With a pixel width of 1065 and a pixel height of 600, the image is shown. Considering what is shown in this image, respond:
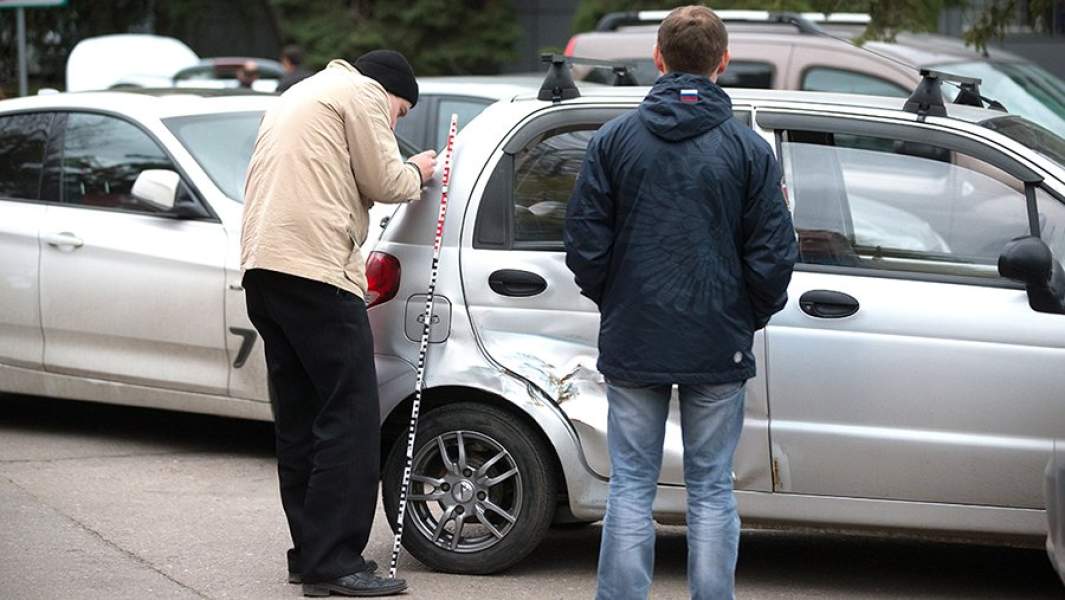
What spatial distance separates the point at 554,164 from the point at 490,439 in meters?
0.97

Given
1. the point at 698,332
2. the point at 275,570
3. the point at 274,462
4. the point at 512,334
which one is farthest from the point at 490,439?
the point at 274,462

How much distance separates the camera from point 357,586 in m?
5.80

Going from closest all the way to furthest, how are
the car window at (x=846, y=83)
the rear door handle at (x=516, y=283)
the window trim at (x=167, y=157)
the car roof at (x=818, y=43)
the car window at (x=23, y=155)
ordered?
the rear door handle at (x=516, y=283) < the window trim at (x=167, y=157) < the car window at (x=23, y=155) < the car window at (x=846, y=83) < the car roof at (x=818, y=43)

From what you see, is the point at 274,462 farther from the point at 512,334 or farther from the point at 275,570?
the point at 512,334

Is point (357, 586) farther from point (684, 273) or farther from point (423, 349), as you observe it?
point (684, 273)

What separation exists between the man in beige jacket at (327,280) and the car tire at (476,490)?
20 centimetres

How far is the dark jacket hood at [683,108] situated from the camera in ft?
15.8

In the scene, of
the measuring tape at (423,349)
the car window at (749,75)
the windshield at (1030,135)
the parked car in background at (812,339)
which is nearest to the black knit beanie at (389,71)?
the measuring tape at (423,349)

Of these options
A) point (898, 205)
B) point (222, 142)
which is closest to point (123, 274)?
point (222, 142)

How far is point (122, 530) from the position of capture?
666 centimetres

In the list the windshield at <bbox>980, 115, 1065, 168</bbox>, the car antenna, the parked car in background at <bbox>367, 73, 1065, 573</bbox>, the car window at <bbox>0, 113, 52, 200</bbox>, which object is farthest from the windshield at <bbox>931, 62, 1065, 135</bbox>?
the car window at <bbox>0, 113, 52, 200</bbox>

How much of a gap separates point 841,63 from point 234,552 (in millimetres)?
6080

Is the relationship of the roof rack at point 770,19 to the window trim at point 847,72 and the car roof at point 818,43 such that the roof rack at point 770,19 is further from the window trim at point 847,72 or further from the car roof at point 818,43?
the window trim at point 847,72

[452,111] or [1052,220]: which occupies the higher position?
[1052,220]
